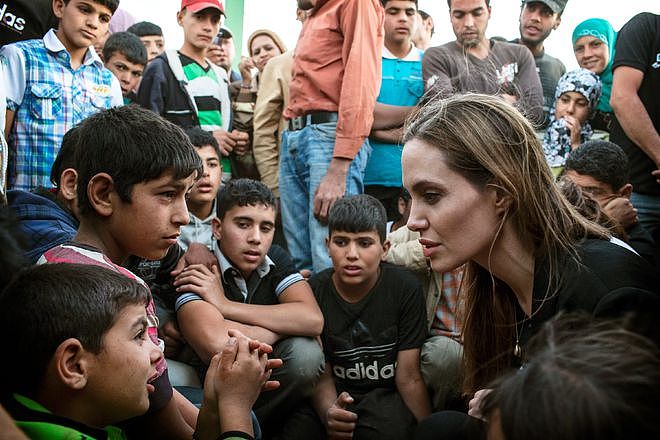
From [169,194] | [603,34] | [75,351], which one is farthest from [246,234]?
[603,34]

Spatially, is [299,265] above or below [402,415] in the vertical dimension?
above

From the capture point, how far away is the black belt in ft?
13.3

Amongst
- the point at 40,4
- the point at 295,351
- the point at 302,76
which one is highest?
the point at 40,4

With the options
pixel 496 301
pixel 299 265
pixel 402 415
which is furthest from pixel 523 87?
pixel 496 301

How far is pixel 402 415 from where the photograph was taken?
11.1 feet

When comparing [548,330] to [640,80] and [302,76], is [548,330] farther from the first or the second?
[640,80]

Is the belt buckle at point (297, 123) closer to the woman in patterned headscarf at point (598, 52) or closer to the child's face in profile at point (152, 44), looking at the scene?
the woman in patterned headscarf at point (598, 52)

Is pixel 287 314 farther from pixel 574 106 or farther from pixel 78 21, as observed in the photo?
pixel 574 106

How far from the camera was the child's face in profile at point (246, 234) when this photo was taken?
11.0 feet

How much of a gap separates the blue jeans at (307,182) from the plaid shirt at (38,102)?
112 cm

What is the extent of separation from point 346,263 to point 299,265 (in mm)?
586

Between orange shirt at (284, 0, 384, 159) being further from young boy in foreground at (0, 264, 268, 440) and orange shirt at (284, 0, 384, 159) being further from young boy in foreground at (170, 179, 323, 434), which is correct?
young boy in foreground at (0, 264, 268, 440)

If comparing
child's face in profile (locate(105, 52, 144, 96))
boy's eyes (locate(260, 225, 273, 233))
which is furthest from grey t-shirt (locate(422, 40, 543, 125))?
child's face in profile (locate(105, 52, 144, 96))

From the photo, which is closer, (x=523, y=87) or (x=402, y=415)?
(x=402, y=415)
